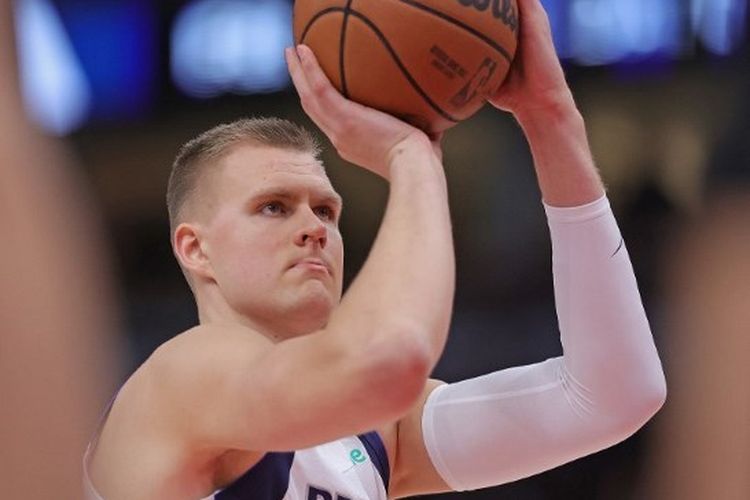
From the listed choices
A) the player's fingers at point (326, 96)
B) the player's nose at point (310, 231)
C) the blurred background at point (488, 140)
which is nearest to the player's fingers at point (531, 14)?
the player's fingers at point (326, 96)

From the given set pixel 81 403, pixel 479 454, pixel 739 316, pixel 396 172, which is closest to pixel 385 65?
pixel 396 172

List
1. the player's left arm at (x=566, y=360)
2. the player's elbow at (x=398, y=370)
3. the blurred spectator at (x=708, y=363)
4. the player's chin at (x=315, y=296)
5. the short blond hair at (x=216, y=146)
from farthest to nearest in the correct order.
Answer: the blurred spectator at (x=708, y=363)
the short blond hair at (x=216, y=146)
the player's left arm at (x=566, y=360)
the player's chin at (x=315, y=296)
the player's elbow at (x=398, y=370)

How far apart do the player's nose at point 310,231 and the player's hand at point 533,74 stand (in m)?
0.48

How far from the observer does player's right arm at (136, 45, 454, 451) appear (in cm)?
212

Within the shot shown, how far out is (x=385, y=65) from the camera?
7.79 ft

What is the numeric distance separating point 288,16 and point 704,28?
186cm

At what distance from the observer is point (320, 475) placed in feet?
9.38

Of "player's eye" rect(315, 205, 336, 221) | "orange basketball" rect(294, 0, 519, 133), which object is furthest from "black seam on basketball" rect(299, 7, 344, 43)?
"player's eye" rect(315, 205, 336, 221)

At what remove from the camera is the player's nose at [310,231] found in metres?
2.79

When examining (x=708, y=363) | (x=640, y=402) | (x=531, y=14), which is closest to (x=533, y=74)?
(x=531, y=14)

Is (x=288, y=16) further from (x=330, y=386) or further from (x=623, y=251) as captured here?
(x=330, y=386)

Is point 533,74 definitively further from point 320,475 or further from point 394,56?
point 320,475

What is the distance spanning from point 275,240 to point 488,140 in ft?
9.35

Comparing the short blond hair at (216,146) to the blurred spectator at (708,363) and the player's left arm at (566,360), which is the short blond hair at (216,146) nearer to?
the player's left arm at (566,360)
